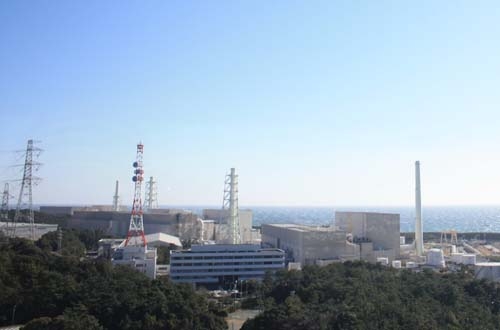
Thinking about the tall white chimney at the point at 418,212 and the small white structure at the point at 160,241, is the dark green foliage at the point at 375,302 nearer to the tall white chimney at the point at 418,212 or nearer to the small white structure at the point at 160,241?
the small white structure at the point at 160,241

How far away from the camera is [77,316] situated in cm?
1177

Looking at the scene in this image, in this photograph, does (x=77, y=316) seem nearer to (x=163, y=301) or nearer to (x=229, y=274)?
(x=163, y=301)

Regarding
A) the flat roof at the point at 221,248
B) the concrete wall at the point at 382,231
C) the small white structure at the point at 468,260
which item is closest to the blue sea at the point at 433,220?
the concrete wall at the point at 382,231

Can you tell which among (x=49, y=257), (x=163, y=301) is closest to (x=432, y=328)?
(x=163, y=301)

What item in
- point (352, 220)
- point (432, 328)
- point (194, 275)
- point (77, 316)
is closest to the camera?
point (432, 328)

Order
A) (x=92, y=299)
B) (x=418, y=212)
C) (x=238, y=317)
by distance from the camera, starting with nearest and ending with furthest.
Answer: (x=92, y=299), (x=238, y=317), (x=418, y=212)

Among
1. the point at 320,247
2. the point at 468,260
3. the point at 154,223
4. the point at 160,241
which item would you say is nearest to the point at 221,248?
the point at 320,247

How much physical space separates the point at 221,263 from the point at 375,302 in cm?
1188

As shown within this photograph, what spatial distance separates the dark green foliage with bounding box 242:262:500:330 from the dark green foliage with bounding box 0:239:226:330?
2173 mm

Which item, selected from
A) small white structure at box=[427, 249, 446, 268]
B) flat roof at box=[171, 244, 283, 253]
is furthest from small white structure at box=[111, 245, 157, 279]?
small white structure at box=[427, 249, 446, 268]

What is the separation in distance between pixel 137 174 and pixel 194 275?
657cm

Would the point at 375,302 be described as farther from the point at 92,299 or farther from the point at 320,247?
the point at 320,247

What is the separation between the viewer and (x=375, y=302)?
1241 centimetres

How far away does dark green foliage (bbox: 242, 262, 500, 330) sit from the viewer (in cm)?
1106
